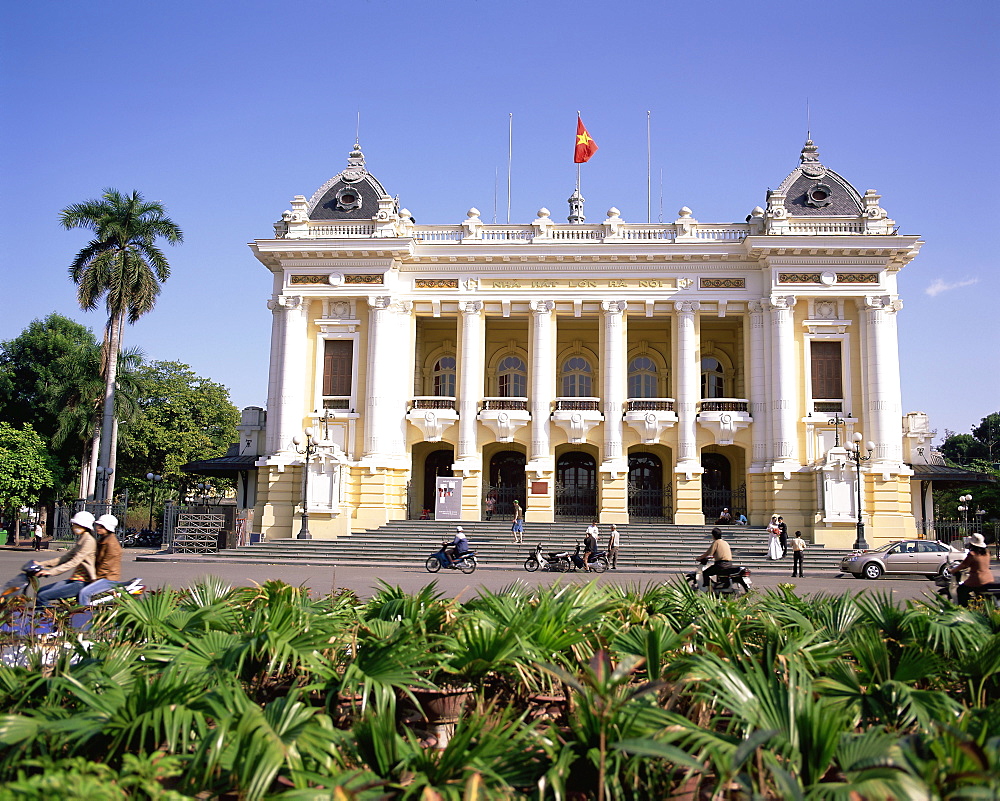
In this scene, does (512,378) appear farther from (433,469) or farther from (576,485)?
(576,485)

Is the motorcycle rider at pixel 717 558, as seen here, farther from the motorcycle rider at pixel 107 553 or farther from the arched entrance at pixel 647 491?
the arched entrance at pixel 647 491

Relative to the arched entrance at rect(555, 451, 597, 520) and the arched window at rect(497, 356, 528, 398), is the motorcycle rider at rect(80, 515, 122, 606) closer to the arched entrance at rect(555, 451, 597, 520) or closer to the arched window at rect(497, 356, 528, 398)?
the arched entrance at rect(555, 451, 597, 520)

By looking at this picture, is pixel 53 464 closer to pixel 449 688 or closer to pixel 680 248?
pixel 680 248

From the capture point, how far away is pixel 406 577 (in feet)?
73.4

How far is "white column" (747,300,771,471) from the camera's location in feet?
112

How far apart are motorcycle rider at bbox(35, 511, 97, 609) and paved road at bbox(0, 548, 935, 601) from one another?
7.37 m

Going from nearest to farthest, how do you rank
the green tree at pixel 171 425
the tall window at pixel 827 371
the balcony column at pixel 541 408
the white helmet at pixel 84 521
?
the white helmet at pixel 84 521 → the tall window at pixel 827 371 → the balcony column at pixel 541 408 → the green tree at pixel 171 425

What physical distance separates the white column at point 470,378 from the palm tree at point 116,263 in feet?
51.2

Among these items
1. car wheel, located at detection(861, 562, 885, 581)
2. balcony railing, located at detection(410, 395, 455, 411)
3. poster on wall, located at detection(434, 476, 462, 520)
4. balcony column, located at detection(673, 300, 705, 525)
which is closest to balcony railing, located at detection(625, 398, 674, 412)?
balcony column, located at detection(673, 300, 705, 525)

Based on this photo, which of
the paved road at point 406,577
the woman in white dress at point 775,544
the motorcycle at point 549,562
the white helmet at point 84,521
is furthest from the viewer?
the woman in white dress at point 775,544

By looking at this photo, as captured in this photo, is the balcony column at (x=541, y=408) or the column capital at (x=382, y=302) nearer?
the balcony column at (x=541, y=408)

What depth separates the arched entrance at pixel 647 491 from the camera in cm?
3562

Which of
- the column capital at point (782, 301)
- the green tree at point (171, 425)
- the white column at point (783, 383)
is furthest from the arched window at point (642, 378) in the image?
the green tree at point (171, 425)

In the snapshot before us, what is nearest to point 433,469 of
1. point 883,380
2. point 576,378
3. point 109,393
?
point 576,378
